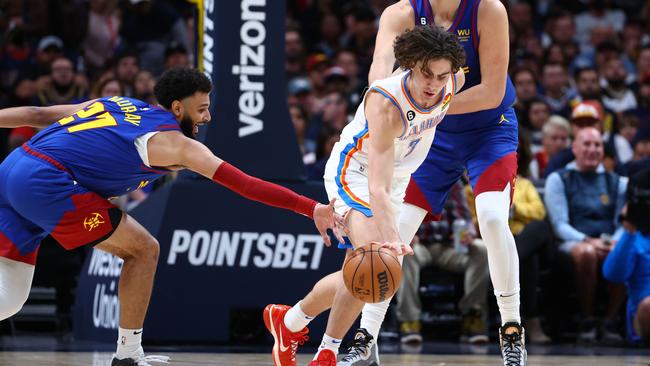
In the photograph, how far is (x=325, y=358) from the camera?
5547mm

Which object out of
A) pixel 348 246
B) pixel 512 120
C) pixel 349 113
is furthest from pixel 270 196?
pixel 349 113

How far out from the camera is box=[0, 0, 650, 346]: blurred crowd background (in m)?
8.91

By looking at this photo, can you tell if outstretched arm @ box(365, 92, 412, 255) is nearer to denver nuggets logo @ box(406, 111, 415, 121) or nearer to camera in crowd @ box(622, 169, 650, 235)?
denver nuggets logo @ box(406, 111, 415, 121)

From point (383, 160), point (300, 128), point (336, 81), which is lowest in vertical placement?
point (383, 160)

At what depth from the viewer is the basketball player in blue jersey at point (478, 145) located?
5.57m

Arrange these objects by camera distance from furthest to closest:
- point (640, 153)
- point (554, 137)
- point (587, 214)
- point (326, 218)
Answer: point (640, 153) → point (554, 137) → point (587, 214) → point (326, 218)

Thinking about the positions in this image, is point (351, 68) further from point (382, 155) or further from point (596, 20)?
→ point (382, 155)

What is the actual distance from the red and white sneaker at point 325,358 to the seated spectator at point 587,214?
3904mm

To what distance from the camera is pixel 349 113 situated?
11.1m

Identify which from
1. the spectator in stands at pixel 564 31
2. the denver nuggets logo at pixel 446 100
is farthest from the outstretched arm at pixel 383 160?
the spectator in stands at pixel 564 31

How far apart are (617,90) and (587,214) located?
3587 millimetres

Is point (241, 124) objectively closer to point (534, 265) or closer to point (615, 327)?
point (534, 265)

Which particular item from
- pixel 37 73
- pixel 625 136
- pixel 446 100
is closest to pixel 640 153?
pixel 625 136

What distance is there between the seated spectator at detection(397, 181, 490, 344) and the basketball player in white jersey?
289cm
